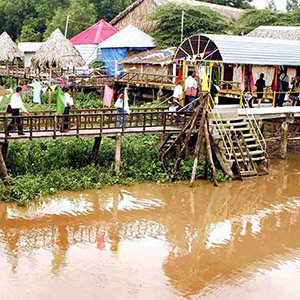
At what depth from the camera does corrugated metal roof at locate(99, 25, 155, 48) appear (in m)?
32.4

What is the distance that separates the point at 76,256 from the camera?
929 centimetres

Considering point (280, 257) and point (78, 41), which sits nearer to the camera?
point (280, 257)

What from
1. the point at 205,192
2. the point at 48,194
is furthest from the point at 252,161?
the point at 48,194

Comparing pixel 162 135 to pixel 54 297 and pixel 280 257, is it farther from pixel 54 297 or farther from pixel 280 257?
pixel 54 297

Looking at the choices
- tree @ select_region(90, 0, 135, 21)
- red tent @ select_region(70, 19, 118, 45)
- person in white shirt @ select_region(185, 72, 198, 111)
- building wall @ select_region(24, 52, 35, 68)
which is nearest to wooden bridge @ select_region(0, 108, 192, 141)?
person in white shirt @ select_region(185, 72, 198, 111)

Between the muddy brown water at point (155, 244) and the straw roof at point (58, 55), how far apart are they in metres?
18.1

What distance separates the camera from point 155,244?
32.8ft

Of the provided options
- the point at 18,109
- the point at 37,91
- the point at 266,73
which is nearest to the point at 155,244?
the point at 18,109

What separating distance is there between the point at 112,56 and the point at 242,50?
19568 millimetres

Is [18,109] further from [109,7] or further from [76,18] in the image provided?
[109,7]

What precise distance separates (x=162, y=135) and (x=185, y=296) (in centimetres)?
804

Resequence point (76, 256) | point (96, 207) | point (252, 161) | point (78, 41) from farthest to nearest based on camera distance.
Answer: point (78, 41)
point (252, 161)
point (96, 207)
point (76, 256)

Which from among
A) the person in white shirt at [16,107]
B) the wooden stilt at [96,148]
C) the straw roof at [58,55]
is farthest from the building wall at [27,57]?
the person in white shirt at [16,107]

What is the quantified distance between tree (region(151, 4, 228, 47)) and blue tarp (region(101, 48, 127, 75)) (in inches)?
100
